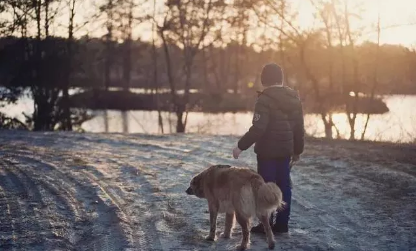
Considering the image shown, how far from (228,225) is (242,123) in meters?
22.6

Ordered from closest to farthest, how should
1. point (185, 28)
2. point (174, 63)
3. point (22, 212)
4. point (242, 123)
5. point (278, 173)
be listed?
point (278, 173), point (22, 212), point (185, 28), point (242, 123), point (174, 63)

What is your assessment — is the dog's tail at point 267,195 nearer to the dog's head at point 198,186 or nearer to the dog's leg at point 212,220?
the dog's leg at point 212,220

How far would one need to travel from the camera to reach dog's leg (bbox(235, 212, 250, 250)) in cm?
526

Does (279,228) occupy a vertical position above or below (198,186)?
below

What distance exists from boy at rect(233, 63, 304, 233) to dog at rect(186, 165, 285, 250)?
39 centimetres

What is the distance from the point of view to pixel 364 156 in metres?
11.5

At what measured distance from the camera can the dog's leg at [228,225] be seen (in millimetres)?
5781

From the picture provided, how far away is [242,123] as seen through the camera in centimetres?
2827

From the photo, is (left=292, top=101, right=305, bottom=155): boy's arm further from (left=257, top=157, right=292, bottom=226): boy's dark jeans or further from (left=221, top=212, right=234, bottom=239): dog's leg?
(left=221, top=212, right=234, bottom=239): dog's leg

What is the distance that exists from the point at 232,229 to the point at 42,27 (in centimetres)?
1913

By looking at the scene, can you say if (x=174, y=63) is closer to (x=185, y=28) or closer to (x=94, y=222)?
(x=185, y=28)

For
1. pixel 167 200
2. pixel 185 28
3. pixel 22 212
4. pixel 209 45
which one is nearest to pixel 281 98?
pixel 167 200

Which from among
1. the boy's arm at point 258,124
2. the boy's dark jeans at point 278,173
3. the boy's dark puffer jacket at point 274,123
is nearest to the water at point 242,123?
the boy's dark jeans at point 278,173

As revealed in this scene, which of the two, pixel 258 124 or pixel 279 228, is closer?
pixel 258 124
